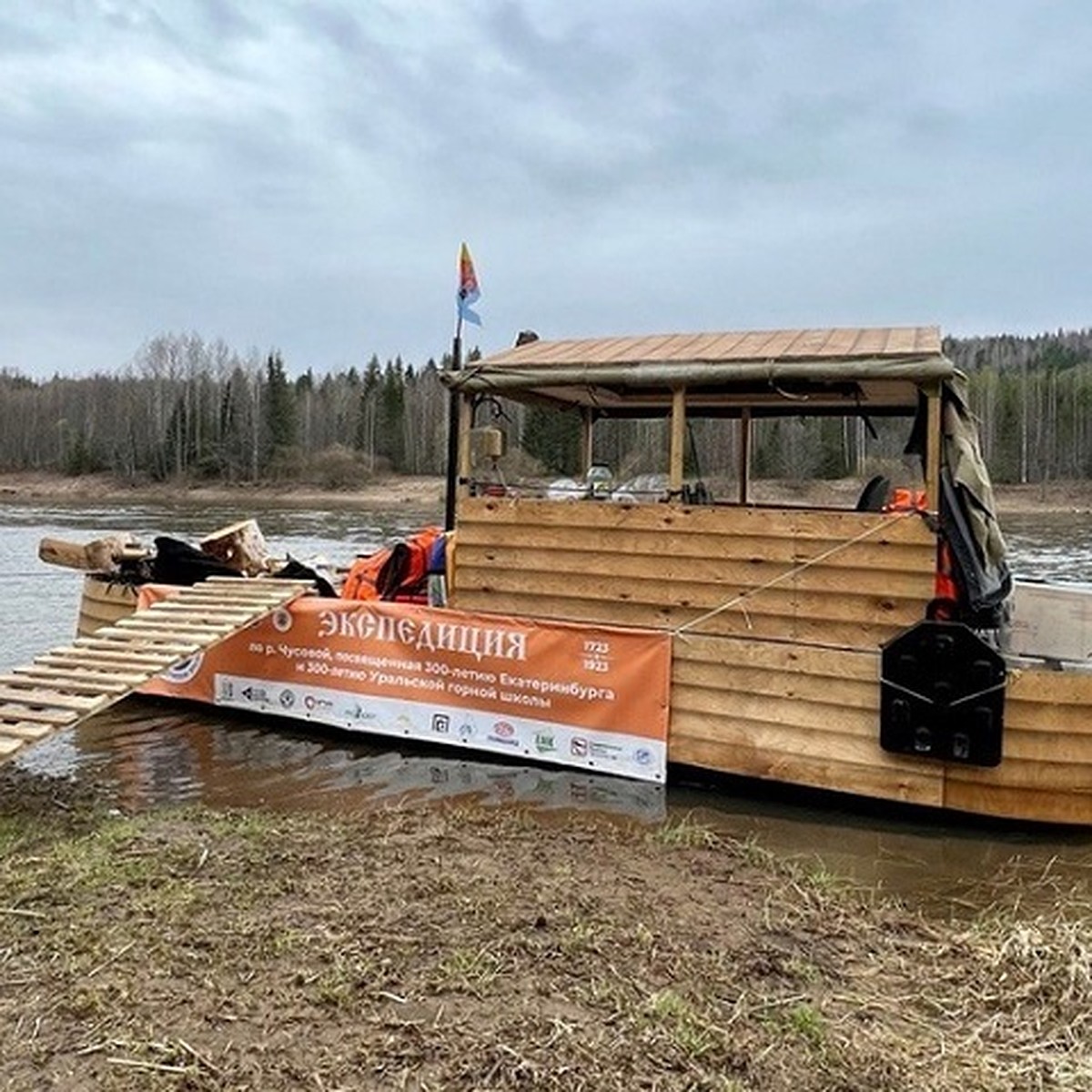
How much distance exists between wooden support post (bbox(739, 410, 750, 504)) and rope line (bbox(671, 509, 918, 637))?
5.47 ft

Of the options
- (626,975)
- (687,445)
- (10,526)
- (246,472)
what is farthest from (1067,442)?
(626,975)

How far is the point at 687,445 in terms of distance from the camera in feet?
24.8

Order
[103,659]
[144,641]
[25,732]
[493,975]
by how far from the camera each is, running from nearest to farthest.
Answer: [493,975] < [25,732] < [103,659] < [144,641]

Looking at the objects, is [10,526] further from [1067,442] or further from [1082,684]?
[1067,442]

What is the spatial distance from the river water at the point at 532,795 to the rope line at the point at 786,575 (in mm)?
1046

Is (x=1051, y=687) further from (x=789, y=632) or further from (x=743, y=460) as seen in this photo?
(x=743, y=460)

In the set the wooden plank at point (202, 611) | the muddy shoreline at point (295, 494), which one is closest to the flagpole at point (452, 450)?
the wooden plank at point (202, 611)

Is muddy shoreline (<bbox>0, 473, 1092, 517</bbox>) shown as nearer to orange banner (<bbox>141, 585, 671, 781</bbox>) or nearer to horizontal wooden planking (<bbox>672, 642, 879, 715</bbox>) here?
orange banner (<bbox>141, 585, 671, 781</bbox>)

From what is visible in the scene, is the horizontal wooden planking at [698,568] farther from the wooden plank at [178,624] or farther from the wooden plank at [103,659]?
the wooden plank at [103,659]

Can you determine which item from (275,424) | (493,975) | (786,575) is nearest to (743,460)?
(786,575)

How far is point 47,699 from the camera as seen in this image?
6.18 metres

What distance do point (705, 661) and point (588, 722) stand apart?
2.97ft

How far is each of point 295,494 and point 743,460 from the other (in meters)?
55.1

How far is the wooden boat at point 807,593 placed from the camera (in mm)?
5922
